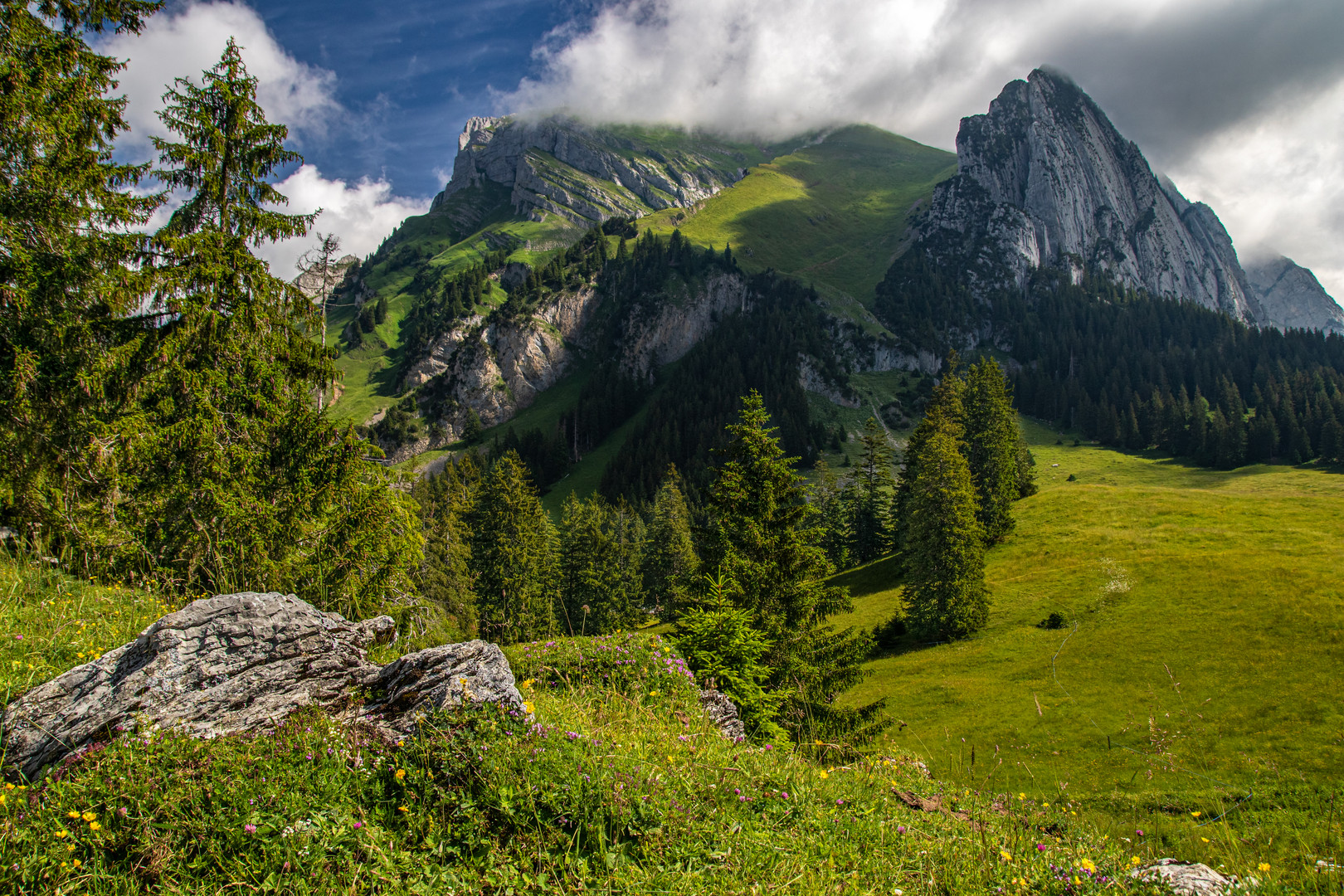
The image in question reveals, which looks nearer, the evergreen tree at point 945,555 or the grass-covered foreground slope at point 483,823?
the grass-covered foreground slope at point 483,823

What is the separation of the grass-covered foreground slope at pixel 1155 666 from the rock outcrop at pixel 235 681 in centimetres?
689

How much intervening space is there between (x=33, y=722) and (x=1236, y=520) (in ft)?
235

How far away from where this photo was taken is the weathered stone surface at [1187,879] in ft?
15.9

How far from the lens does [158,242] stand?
40.7 ft

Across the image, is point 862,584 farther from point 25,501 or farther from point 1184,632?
point 25,501

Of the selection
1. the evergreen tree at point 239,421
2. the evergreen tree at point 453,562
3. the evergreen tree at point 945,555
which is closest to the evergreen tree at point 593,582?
the evergreen tree at point 453,562

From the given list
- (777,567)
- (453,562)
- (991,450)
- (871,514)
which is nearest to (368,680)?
(777,567)

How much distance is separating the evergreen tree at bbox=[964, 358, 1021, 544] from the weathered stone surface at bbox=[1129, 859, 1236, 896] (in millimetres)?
53973

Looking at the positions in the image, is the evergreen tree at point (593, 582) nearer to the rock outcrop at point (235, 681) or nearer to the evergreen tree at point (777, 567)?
the evergreen tree at point (777, 567)

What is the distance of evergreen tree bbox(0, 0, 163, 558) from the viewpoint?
10539 mm

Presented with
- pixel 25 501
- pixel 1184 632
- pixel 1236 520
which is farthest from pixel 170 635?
pixel 1236 520

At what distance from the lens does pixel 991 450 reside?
58.2 meters

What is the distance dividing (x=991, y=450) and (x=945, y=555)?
68.7 feet

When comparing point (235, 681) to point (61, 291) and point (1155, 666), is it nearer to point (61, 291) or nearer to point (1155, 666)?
point (61, 291)
